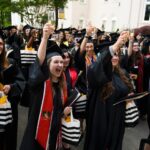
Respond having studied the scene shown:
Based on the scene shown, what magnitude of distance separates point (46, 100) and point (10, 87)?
2.23 ft

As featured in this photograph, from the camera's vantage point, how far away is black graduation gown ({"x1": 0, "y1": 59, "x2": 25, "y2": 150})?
124 inches

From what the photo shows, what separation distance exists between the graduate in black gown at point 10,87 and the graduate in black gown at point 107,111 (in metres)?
0.95

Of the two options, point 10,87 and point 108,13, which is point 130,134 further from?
point 108,13

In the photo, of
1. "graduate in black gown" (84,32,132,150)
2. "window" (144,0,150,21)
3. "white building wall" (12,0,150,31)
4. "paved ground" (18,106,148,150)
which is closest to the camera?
"graduate in black gown" (84,32,132,150)

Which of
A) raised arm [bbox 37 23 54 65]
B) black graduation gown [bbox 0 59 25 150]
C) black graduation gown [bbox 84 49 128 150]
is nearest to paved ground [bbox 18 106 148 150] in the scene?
black graduation gown [bbox 0 59 25 150]

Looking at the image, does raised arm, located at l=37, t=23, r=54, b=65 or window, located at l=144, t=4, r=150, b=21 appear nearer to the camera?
raised arm, located at l=37, t=23, r=54, b=65

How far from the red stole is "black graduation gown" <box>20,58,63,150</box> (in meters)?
0.06

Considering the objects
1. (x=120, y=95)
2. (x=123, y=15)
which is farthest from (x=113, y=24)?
(x=120, y=95)

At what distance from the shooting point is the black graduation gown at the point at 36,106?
8.59ft

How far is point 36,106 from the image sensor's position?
272cm

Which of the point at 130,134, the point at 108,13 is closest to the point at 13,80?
the point at 130,134

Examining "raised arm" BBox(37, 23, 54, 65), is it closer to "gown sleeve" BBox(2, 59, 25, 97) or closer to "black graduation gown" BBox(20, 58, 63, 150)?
"black graduation gown" BBox(20, 58, 63, 150)

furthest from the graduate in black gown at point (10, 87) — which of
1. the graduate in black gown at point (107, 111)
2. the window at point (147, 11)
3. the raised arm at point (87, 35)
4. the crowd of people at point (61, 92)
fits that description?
the window at point (147, 11)

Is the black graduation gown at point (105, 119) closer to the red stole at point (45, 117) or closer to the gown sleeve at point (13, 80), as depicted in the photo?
the red stole at point (45, 117)
